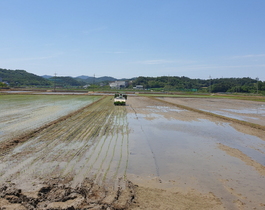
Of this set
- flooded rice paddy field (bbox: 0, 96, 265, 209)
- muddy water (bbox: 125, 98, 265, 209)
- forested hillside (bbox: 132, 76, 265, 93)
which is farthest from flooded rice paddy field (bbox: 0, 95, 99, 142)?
forested hillside (bbox: 132, 76, 265, 93)

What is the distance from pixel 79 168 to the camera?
7.38m

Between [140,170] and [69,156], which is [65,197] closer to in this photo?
[140,170]

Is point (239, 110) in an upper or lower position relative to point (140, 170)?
lower

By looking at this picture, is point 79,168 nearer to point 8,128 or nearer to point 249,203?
point 249,203

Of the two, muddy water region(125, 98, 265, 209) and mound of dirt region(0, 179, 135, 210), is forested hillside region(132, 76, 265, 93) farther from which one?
mound of dirt region(0, 179, 135, 210)

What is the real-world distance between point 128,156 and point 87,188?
3.40m

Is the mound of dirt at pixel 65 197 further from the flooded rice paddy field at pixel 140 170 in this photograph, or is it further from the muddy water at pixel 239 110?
the muddy water at pixel 239 110

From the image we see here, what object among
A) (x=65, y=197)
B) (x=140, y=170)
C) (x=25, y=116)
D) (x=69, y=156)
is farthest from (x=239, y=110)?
(x=65, y=197)

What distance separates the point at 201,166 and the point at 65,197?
15.2 feet

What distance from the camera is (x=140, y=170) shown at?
7508 millimetres

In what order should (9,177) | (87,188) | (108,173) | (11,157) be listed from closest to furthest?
(87,188), (9,177), (108,173), (11,157)

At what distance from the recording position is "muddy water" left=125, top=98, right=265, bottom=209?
614 centimetres

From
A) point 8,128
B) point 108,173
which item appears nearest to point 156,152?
point 108,173

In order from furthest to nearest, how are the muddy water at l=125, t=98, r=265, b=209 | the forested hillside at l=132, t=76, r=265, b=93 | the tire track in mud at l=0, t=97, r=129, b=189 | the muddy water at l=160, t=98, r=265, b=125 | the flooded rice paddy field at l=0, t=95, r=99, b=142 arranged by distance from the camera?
the forested hillside at l=132, t=76, r=265, b=93, the muddy water at l=160, t=98, r=265, b=125, the flooded rice paddy field at l=0, t=95, r=99, b=142, the tire track in mud at l=0, t=97, r=129, b=189, the muddy water at l=125, t=98, r=265, b=209
